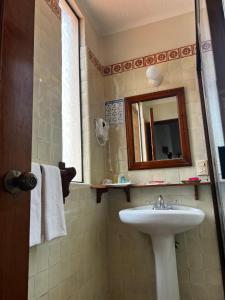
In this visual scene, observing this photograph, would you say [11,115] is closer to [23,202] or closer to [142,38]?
[23,202]

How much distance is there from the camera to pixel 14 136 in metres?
0.46

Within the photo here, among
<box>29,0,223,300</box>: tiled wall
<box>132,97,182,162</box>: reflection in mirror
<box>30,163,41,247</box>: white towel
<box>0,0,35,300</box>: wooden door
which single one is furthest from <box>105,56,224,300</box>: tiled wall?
<box>0,0,35,300</box>: wooden door

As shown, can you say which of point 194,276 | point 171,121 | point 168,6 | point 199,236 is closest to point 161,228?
point 199,236

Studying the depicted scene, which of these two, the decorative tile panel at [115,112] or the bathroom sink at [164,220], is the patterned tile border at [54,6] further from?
the bathroom sink at [164,220]

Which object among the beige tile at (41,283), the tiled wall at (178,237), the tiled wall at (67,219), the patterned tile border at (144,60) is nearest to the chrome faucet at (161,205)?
the tiled wall at (178,237)

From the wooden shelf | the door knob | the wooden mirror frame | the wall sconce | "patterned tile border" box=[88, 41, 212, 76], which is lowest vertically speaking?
the wooden shelf

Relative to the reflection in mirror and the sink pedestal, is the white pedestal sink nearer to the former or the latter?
the sink pedestal

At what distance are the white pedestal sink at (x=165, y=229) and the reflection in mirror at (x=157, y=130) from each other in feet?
1.89

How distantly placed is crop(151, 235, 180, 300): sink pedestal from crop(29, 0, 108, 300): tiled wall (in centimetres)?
48

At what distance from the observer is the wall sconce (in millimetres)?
1987

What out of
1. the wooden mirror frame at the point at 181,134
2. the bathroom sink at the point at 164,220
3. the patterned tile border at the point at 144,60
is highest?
the patterned tile border at the point at 144,60

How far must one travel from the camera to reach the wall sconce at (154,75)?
6.52ft

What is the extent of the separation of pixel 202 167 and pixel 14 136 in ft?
5.29

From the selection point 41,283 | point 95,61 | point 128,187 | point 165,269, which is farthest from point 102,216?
point 95,61
